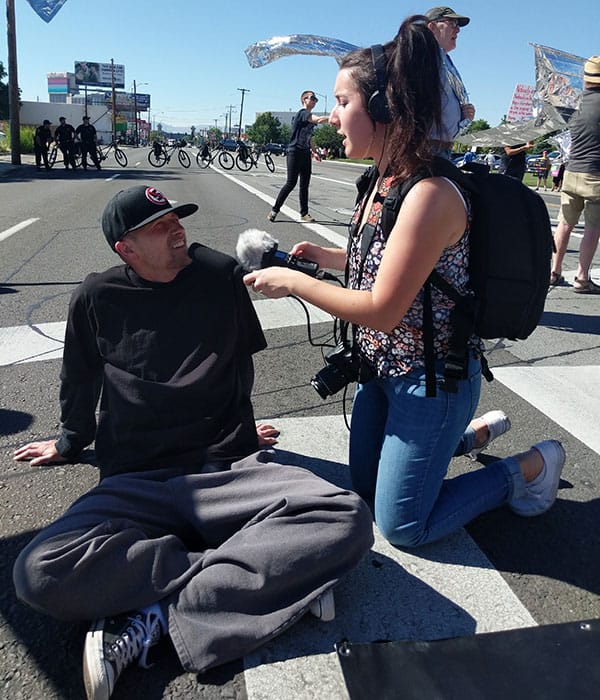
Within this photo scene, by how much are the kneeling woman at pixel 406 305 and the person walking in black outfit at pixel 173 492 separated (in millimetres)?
337

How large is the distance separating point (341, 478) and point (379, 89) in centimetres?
167

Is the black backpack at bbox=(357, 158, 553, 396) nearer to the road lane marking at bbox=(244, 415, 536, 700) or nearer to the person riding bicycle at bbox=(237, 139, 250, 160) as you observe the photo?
the road lane marking at bbox=(244, 415, 536, 700)

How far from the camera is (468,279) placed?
2.21 meters

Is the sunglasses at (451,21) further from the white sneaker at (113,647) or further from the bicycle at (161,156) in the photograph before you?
the bicycle at (161,156)

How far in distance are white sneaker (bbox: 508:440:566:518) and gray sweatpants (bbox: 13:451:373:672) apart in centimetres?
85

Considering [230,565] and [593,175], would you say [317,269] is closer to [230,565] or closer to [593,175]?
[230,565]

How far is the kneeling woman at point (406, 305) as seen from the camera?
1.99m

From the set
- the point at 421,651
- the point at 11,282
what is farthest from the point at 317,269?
the point at 11,282

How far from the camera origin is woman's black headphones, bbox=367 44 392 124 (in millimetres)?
2021

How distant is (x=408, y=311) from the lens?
2240 mm

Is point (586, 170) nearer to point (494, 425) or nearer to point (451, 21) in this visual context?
point (451, 21)

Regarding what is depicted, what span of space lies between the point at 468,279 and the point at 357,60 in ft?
2.81

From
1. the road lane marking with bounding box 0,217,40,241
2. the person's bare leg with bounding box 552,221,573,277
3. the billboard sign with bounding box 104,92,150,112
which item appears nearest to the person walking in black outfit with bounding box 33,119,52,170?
the road lane marking with bounding box 0,217,40,241

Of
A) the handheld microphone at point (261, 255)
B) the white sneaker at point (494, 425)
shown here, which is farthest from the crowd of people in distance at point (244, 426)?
the white sneaker at point (494, 425)
